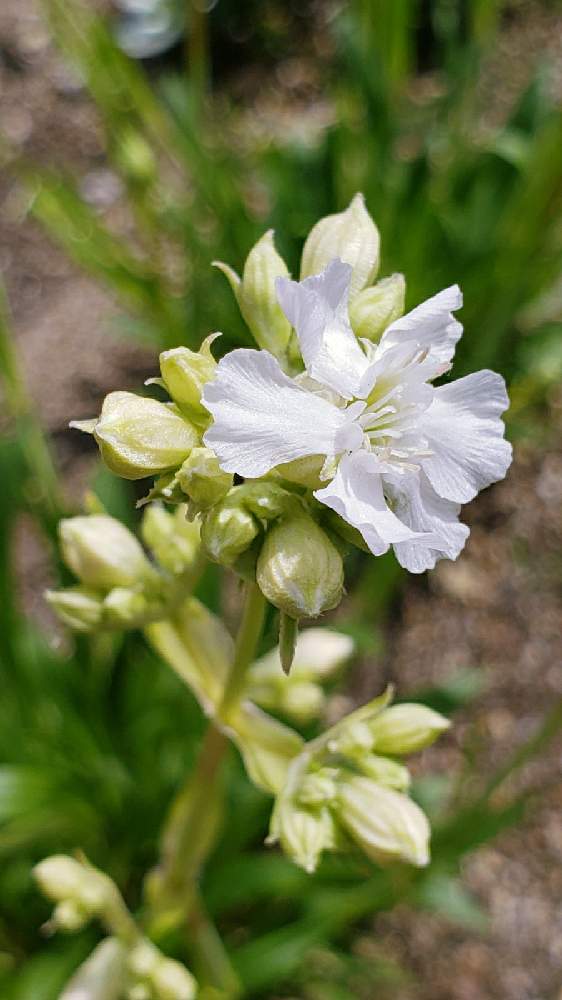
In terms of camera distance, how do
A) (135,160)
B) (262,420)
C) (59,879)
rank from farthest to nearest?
(135,160)
(59,879)
(262,420)

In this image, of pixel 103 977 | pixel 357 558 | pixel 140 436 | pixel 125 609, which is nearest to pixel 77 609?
pixel 125 609

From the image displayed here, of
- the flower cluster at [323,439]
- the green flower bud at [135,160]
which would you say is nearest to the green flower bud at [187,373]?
the flower cluster at [323,439]

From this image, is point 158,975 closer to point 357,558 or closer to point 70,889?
point 70,889

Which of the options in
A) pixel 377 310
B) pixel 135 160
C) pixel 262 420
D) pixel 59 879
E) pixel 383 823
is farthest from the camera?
pixel 135 160

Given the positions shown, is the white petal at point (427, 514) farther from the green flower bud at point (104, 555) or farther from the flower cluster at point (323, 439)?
the green flower bud at point (104, 555)

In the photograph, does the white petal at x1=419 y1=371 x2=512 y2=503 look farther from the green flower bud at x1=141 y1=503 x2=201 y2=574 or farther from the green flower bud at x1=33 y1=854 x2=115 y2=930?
the green flower bud at x1=33 y1=854 x2=115 y2=930

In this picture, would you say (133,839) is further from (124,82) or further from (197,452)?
(124,82)

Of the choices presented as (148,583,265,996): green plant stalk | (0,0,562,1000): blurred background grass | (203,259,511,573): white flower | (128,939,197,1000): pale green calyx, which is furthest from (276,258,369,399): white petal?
(128,939,197,1000): pale green calyx
